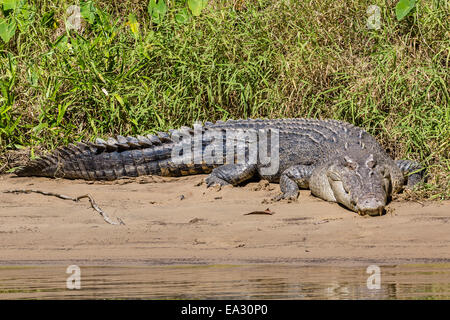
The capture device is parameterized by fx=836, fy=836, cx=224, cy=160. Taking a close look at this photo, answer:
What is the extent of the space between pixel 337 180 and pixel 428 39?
1975mm

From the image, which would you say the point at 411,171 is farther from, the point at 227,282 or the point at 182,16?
the point at 182,16

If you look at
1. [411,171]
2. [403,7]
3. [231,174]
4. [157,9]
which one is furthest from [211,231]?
[157,9]

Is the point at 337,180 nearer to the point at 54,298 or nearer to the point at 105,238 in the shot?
the point at 105,238

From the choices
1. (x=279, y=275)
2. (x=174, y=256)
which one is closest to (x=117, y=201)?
(x=174, y=256)

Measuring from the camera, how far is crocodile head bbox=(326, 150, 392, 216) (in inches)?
230

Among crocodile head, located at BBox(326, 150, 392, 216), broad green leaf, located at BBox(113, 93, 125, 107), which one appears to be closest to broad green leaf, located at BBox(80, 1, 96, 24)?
broad green leaf, located at BBox(113, 93, 125, 107)

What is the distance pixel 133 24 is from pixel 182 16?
504mm

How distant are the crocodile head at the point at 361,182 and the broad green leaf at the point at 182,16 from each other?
2412 mm

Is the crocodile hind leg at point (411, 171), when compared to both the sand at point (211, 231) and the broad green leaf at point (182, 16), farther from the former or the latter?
the broad green leaf at point (182, 16)

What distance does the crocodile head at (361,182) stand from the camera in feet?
19.2

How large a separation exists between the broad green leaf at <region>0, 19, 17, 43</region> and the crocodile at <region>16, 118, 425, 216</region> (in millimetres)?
1567

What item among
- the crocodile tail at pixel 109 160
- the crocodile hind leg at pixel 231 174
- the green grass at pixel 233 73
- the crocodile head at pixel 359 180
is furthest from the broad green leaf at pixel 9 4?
the crocodile head at pixel 359 180

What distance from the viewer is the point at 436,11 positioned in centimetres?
747
